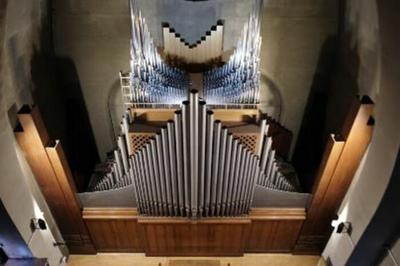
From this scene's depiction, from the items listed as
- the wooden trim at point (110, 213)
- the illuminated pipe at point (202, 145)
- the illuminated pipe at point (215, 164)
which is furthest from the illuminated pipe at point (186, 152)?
the wooden trim at point (110, 213)

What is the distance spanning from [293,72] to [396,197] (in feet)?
8.34

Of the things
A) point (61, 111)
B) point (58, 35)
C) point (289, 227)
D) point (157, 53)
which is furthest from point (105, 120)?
point (289, 227)

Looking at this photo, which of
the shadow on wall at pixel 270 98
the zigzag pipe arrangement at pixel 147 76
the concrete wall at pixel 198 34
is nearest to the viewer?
the zigzag pipe arrangement at pixel 147 76

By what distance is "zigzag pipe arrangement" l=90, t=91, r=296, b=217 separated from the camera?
361 centimetres

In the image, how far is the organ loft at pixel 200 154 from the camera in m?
3.90

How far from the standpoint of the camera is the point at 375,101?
4059 millimetres

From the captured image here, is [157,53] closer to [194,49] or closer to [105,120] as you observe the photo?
[194,49]

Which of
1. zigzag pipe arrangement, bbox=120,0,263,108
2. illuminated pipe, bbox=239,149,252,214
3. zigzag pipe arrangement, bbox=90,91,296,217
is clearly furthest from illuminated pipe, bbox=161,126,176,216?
zigzag pipe arrangement, bbox=120,0,263,108

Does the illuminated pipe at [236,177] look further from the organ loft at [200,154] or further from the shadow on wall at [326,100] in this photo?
the shadow on wall at [326,100]

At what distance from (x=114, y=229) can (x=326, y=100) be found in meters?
3.13

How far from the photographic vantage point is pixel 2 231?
3939mm

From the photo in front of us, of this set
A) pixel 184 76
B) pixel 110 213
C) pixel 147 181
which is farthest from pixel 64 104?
pixel 147 181

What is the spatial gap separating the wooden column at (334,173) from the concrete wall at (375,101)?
92 mm

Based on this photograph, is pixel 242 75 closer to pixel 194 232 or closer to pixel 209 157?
pixel 209 157
